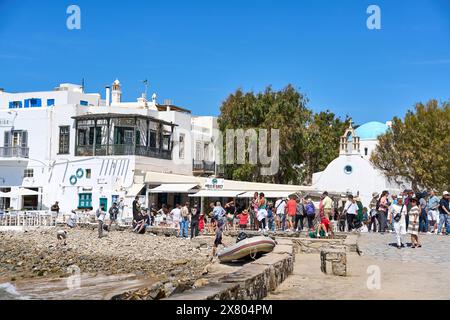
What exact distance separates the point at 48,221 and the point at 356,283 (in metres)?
26.9

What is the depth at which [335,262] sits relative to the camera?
11.8 meters

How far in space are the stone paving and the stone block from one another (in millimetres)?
3080

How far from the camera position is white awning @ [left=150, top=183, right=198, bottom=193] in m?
33.6

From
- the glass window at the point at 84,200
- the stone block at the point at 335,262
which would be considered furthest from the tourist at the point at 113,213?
the stone block at the point at 335,262

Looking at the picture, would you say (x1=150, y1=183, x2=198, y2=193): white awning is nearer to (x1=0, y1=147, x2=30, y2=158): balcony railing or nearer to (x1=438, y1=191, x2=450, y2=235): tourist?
(x1=0, y1=147, x2=30, y2=158): balcony railing

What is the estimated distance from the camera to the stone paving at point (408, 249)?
1459 centimetres

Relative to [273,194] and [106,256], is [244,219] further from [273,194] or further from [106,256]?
[106,256]

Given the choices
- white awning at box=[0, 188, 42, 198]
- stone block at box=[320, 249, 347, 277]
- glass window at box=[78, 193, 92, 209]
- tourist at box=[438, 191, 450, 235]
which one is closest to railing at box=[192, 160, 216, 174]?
glass window at box=[78, 193, 92, 209]

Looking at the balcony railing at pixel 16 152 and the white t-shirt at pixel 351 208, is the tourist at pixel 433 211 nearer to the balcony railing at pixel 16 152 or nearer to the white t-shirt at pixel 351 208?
the white t-shirt at pixel 351 208

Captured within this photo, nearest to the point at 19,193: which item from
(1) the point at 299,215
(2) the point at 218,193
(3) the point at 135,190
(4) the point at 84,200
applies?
(4) the point at 84,200
